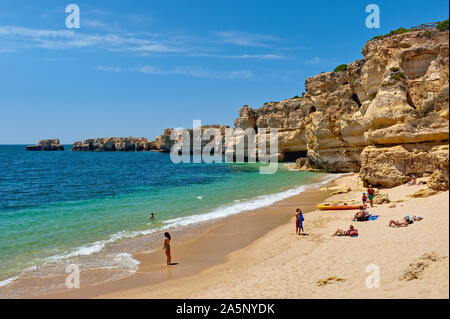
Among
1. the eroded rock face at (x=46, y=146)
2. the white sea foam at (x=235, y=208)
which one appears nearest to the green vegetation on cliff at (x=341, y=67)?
the white sea foam at (x=235, y=208)

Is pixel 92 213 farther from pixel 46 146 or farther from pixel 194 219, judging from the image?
pixel 46 146

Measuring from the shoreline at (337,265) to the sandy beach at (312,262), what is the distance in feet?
0.08

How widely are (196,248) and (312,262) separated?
5557mm

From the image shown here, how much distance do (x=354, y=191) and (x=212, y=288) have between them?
1743 centimetres

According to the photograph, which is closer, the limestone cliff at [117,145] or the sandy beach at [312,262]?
the sandy beach at [312,262]

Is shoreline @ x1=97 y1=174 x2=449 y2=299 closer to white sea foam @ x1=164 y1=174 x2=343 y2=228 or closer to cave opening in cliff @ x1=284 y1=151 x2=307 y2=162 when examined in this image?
white sea foam @ x1=164 y1=174 x2=343 y2=228

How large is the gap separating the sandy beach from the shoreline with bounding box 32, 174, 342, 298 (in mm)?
44

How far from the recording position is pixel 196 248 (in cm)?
1301

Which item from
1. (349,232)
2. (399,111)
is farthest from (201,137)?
(349,232)

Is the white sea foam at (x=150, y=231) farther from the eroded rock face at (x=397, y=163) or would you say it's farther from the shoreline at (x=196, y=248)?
the eroded rock face at (x=397, y=163)

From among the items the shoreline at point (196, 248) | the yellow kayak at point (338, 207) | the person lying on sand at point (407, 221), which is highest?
the person lying on sand at point (407, 221)

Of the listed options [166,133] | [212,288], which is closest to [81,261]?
[212,288]

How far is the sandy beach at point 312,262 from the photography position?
20.1 feet

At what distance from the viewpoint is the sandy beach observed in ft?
20.1
